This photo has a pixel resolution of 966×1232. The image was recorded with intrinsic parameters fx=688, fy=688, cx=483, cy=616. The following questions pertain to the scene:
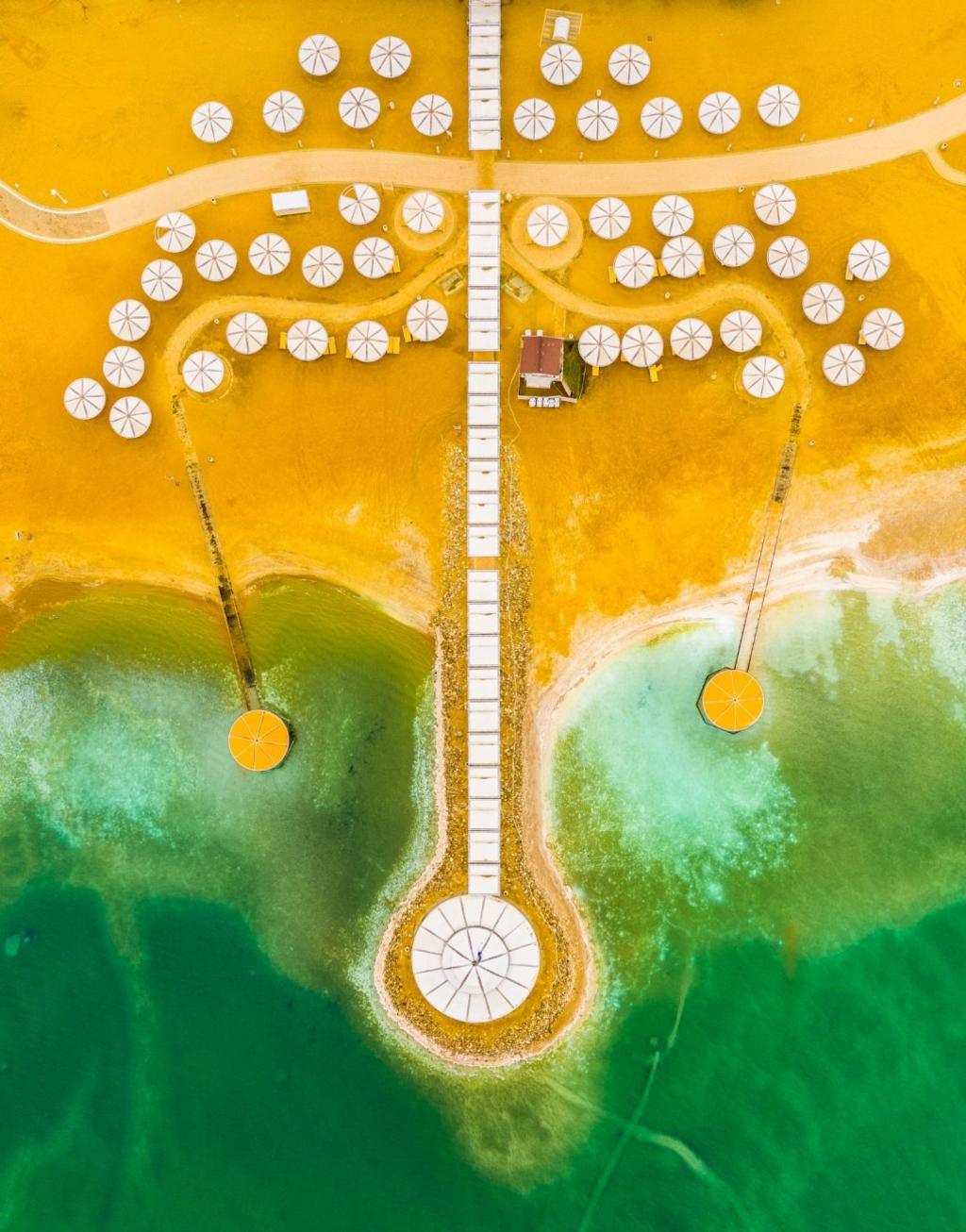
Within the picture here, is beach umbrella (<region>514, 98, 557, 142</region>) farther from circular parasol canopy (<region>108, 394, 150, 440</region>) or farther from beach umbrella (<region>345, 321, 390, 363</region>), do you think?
circular parasol canopy (<region>108, 394, 150, 440</region>)

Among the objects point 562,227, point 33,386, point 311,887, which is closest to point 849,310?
point 562,227

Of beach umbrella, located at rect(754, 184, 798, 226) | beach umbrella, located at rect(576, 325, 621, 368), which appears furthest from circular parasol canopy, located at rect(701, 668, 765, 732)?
beach umbrella, located at rect(754, 184, 798, 226)

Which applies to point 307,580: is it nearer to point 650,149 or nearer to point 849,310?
point 650,149

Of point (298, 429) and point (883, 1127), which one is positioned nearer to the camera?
point (883, 1127)

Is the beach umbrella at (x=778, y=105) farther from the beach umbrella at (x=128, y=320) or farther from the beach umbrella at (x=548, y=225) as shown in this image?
the beach umbrella at (x=128, y=320)

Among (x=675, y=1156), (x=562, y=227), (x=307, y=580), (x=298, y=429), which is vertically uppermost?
(x=562, y=227)

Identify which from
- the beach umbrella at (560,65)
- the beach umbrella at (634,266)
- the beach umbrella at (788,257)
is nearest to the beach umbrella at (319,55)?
the beach umbrella at (560,65)
